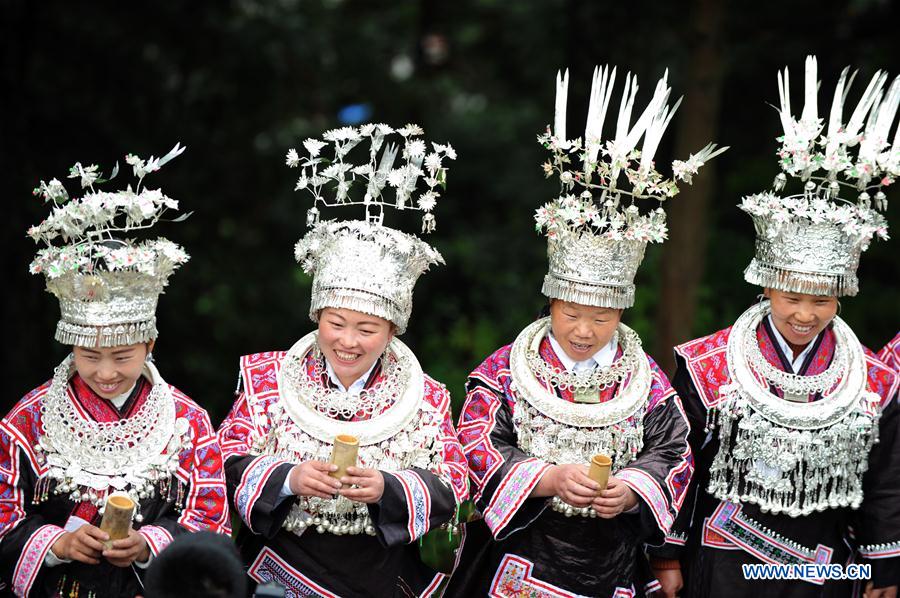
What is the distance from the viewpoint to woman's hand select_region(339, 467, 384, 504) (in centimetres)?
423

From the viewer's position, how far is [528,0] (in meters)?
12.0

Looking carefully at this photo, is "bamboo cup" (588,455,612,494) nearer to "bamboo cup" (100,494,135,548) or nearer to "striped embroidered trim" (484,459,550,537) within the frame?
"striped embroidered trim" (484,459,550,537)

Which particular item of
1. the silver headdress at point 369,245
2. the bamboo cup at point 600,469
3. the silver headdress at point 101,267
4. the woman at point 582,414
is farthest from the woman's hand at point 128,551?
the bamboo cup at point 600,469

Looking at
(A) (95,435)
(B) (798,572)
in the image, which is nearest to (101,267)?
(A) (95,435)

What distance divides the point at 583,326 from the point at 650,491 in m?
0.72

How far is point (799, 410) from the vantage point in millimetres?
4773

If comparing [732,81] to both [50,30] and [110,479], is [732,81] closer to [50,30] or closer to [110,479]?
[50,30]

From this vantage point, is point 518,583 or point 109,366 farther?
point 518,583

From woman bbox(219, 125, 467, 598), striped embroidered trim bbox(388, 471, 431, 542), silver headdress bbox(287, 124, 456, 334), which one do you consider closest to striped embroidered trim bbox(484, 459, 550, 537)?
woman bbox(219, 125, 467, 598)

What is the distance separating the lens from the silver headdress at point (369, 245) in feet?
14.7

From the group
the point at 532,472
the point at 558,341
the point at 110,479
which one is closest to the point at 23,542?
the point at 110,479

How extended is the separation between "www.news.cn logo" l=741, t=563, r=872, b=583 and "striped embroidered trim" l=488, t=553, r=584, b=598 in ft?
2.77

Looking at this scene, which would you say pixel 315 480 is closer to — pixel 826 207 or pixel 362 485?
pixel 362 485

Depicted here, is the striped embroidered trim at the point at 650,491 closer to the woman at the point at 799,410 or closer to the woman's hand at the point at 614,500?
the woman's hand at the point at 614,500
